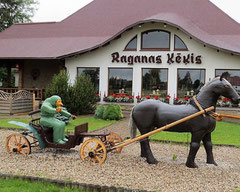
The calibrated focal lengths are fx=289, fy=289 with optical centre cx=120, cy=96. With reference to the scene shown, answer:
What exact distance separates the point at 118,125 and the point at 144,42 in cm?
663

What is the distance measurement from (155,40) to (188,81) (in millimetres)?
3051

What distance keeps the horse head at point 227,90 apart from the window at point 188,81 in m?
10.7

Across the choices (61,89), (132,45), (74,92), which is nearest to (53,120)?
(61,89)

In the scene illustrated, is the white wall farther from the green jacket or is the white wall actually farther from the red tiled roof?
the green jacket

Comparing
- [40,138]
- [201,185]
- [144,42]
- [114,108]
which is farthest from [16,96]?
[201,185]

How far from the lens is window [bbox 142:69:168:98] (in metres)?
16.8

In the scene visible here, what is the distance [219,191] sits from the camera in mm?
4785

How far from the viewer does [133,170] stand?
5.82 metres

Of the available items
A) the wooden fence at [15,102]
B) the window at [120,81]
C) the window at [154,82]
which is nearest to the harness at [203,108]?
the window at [154,82]

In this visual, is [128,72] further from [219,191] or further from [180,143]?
[219,191]

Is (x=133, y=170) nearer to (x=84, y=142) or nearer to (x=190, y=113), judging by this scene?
(x=84, y=142)

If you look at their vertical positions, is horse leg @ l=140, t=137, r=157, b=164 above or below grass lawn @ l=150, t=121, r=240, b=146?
above

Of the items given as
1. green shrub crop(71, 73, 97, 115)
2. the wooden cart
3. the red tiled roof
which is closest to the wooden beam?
the red tiled roof

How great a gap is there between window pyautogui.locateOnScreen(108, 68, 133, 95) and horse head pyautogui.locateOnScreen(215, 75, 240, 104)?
453 inches
